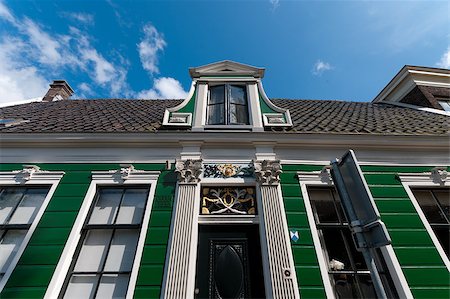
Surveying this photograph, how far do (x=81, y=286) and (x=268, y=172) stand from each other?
366 centimetres

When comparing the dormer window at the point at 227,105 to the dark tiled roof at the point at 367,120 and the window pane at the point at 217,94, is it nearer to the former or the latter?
the window pane at the point at 217,94

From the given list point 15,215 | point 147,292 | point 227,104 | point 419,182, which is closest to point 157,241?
point 147,292

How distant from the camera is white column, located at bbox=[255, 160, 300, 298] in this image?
11.3ft

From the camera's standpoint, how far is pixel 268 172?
451 cm

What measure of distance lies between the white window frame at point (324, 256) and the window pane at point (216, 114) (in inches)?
93.2

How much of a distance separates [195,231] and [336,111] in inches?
242

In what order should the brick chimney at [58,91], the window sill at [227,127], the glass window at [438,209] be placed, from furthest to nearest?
the brick chimney at [58,91]
the window sill at [227,127]
the glass window at [438,209]

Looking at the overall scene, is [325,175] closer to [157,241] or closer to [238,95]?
[238,95]

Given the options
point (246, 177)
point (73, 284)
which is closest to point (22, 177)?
point (73, 284)

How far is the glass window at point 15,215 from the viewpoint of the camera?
3852mm

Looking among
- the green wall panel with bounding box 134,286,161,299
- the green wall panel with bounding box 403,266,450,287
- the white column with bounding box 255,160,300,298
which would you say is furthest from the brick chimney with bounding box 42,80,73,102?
the green wall panel with bounding box 403,266,450,287

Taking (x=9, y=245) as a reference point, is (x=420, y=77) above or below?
above

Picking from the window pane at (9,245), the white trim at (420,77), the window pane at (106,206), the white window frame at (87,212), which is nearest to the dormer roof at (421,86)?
the white trim at (420,77)

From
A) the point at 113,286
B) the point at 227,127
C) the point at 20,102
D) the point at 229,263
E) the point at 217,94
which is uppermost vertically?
the point at 20,102
